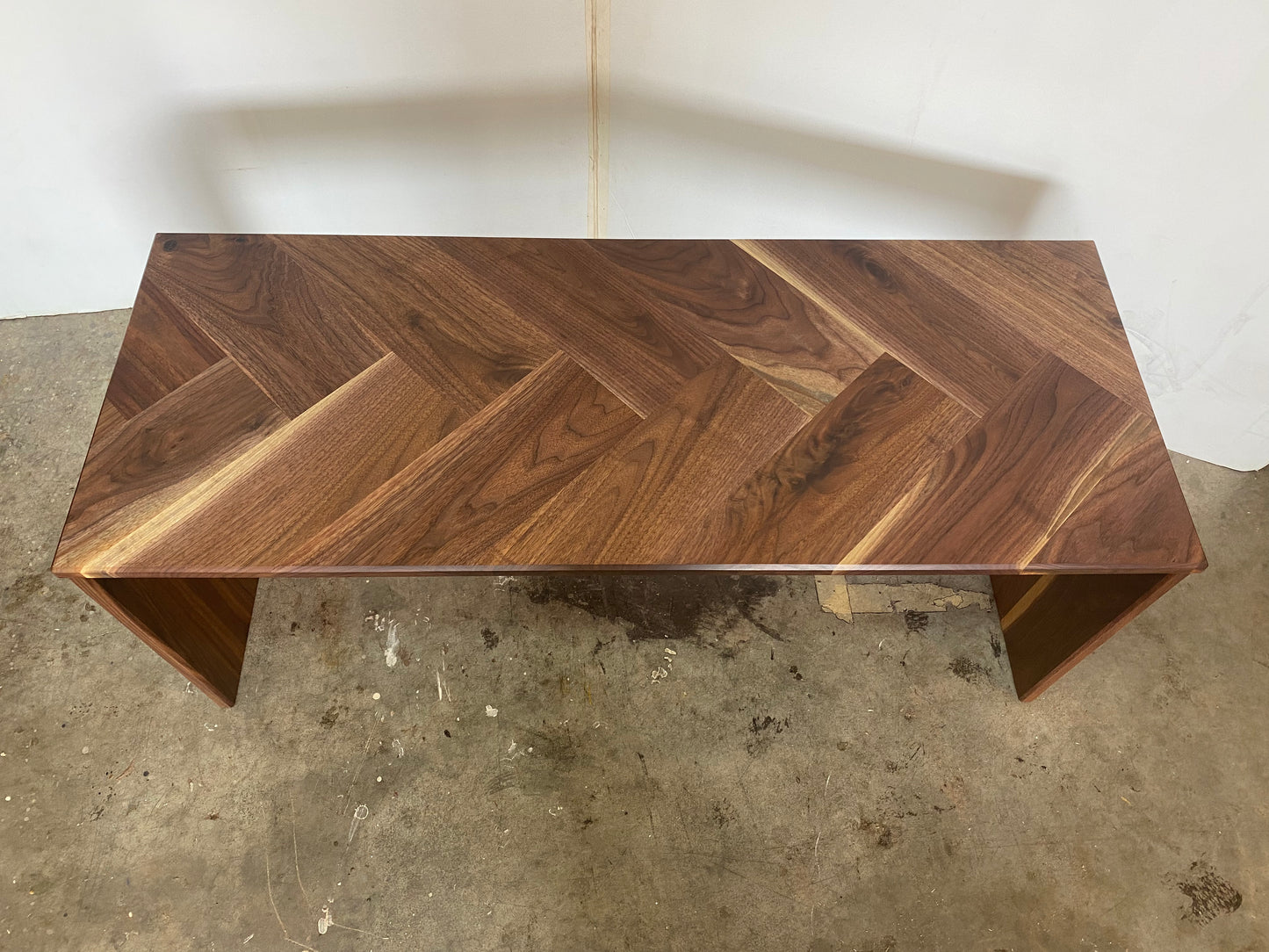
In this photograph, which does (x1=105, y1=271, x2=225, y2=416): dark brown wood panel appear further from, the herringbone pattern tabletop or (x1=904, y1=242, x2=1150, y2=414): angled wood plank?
(x1=904, y1=242, x2=1150, y2=414): angled wood plank

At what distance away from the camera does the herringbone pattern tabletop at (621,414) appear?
40.3 inches

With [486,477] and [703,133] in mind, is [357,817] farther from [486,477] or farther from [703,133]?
[703,133]

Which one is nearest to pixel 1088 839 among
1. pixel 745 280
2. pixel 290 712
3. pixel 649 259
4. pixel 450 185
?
pixel 745 280

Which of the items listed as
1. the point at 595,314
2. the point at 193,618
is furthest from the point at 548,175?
the point at 193,618

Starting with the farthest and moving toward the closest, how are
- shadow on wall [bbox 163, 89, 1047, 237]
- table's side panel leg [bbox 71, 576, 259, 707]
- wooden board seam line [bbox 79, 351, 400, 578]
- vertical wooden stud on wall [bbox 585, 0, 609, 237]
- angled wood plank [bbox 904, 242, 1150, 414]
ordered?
shadow on wall [bbox 163, 89, 1047, 237], vertical wooden stud on wall [bbox 585, 0, 609, 237], angled wood plank [bbox 904, 242, 1150, 414], table's side panel leg [bbox 71, 576, 259, 707], wooden board seam line [bbox 79, 351, 400, 578]

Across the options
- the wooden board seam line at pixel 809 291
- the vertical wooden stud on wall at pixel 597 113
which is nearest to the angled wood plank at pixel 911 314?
the wooden board seam line at pixel 809 291

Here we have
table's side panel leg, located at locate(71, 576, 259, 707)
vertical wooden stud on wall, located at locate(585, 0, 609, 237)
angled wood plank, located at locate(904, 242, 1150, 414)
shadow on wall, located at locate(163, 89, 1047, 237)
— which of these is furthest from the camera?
shadow on wall, located at locate(163, 89, 1047, 237)

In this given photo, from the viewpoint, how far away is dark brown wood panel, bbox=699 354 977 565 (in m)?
1.03

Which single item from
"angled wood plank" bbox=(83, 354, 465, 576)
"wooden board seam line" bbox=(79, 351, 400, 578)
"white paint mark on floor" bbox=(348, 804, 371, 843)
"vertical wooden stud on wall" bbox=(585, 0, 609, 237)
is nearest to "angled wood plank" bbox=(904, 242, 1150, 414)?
"vertical wooden stud on wall" bbox=(585, 0, 609, 237)

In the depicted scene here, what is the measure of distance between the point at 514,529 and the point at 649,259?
0.51 meters

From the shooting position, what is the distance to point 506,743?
4.44 ft

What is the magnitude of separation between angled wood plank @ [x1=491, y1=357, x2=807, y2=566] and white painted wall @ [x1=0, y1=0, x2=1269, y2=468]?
1.98 feet

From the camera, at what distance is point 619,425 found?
3.69 ft

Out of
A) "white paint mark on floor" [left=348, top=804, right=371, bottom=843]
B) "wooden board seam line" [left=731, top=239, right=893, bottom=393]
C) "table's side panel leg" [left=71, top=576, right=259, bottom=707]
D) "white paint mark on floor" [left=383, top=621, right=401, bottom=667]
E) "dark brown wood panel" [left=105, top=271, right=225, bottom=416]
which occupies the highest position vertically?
"wooden board seam line" [left=731, top=239, right=893, bottom=393]
